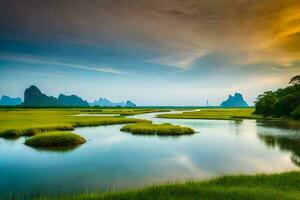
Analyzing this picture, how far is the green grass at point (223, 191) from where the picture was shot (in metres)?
13.3

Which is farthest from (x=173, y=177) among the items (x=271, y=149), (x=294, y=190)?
(x=271, y=149)

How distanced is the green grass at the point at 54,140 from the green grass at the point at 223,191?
18.7 metres

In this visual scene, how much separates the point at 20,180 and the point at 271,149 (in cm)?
2511

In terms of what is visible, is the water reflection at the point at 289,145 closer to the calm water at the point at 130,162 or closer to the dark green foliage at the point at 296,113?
the calm water at the point at 130,162

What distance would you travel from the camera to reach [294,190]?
14.2m

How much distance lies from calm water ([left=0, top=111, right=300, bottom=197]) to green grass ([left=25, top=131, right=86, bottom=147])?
4.65ft

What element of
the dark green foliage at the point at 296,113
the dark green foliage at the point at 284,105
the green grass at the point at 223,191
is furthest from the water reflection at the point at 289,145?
the dark green foliage at the point at 284,105

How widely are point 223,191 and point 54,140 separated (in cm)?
2364

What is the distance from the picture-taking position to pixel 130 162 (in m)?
25.2

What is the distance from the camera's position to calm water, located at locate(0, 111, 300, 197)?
18.5 metres

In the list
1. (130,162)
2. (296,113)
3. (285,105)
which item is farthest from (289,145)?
(285,105)

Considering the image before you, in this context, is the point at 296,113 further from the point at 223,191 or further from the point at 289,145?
the point at 223,191

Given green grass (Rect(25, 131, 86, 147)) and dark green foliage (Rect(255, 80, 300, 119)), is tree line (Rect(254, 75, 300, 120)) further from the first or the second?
green grass (Rect(25, 131, 86, 147))

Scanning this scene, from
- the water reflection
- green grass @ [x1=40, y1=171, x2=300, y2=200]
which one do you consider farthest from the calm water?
green grass @ [x1=40, y1=171, x2=300, y2=200]
